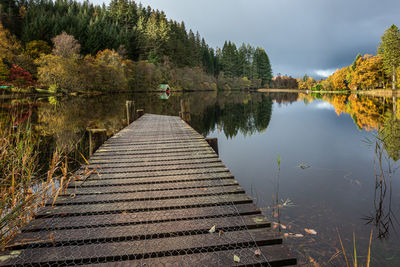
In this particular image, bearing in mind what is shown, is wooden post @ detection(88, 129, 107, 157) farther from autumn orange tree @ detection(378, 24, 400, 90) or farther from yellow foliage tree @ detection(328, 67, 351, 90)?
yellow foliage tree @ detection(328, 67, 351, 90)

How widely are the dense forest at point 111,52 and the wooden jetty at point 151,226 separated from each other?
1068 inches

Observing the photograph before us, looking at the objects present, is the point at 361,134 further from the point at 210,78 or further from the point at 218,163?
the point at 210,78

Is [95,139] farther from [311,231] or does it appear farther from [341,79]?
[341,79]

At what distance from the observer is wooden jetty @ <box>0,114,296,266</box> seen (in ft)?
6.51

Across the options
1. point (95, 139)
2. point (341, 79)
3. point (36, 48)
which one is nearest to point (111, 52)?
point (36, 48)

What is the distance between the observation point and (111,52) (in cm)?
4553

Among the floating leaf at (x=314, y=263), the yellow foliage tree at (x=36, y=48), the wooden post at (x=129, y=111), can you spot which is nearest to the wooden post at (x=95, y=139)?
the wooden post at (x=129, y=111)

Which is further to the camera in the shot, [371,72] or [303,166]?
[371,72]

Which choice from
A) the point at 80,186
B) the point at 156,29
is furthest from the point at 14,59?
the point at 80,186

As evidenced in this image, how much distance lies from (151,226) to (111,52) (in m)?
48.9

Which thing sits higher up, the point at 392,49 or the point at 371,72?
the point at 392,49

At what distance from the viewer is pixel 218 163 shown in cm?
475

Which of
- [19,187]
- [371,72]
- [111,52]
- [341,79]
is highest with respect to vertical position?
[111,52]

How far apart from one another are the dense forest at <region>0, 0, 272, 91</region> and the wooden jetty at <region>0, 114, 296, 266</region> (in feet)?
89.0
